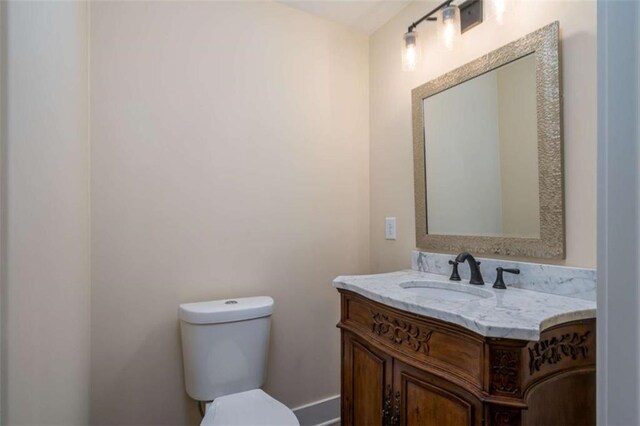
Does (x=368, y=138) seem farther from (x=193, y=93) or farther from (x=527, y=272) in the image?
(x=527, y=272)

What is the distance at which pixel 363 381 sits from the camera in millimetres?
1240

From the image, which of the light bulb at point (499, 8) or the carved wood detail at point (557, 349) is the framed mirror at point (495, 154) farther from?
the carved wood detail at point (557, 349)

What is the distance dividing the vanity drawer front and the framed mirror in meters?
0.51

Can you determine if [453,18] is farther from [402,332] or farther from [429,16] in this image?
[402,332]

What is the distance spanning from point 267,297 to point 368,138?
110cm

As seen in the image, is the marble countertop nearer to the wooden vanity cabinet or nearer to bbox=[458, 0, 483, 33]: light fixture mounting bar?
the wooden vanity cabinet

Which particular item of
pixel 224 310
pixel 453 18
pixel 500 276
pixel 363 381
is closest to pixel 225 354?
pixel 224 310

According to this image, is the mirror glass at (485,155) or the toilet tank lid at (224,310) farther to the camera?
the toilet tank lid at (224,310)

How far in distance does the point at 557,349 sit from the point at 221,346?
1.17 m

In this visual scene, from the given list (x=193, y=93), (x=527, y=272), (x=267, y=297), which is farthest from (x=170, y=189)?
(x=527, y=272)

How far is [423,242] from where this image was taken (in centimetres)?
159

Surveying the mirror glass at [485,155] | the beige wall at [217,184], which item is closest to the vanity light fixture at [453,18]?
the mirror glass at [485,155]

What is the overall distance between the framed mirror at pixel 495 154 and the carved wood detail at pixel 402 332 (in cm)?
53

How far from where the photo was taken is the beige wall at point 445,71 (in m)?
1.03
